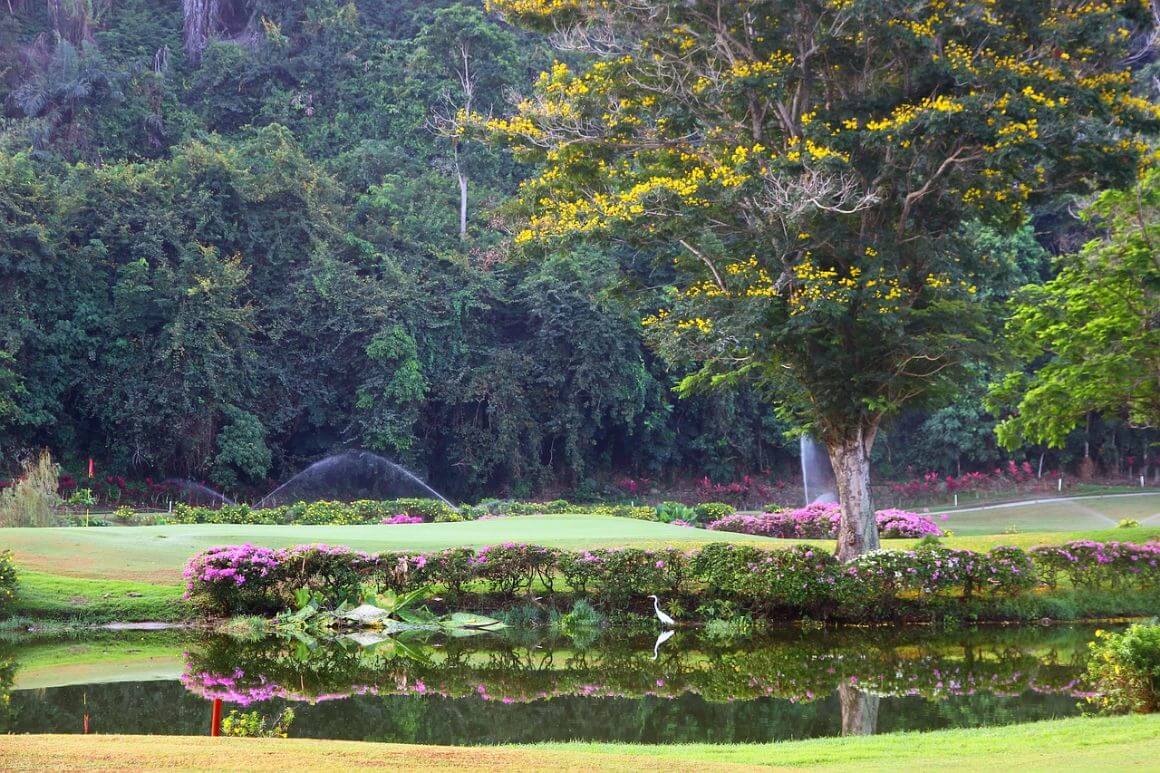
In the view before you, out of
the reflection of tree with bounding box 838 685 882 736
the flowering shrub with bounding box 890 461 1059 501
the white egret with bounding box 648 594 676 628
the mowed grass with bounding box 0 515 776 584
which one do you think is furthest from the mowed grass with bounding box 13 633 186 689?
the flowering shrub with bounding box 890 461 1059 501

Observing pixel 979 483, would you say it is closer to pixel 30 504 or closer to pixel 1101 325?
pixel 1101 325

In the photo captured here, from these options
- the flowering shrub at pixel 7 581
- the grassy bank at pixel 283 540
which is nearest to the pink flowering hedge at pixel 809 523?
the grassy bank at pixel 283 540

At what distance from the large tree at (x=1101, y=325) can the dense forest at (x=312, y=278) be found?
1358 centimetres

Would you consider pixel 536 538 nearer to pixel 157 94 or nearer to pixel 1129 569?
pixel 1129 569

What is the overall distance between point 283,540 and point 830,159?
1224 cm

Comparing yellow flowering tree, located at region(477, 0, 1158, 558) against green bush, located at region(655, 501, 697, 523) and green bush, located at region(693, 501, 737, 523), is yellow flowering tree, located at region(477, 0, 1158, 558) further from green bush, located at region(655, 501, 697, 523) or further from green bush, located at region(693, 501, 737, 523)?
green bush, located at region(693, 501, 737, 523)

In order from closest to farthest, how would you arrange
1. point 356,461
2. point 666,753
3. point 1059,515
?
point 666,753, point 1059,515, point 356,461

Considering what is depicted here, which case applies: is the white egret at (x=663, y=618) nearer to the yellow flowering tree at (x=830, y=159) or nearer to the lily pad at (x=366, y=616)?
the yellow flowering tree at (x=830, y=159)

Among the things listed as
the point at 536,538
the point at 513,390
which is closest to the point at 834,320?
the point at 536,538

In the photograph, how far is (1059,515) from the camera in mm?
40656

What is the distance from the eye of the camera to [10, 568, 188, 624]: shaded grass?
18359mm

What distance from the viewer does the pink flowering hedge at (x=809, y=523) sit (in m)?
28.4

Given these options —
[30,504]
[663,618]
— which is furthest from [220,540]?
[663,618]

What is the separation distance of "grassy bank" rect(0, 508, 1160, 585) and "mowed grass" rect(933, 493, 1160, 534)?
1253 centimetres
